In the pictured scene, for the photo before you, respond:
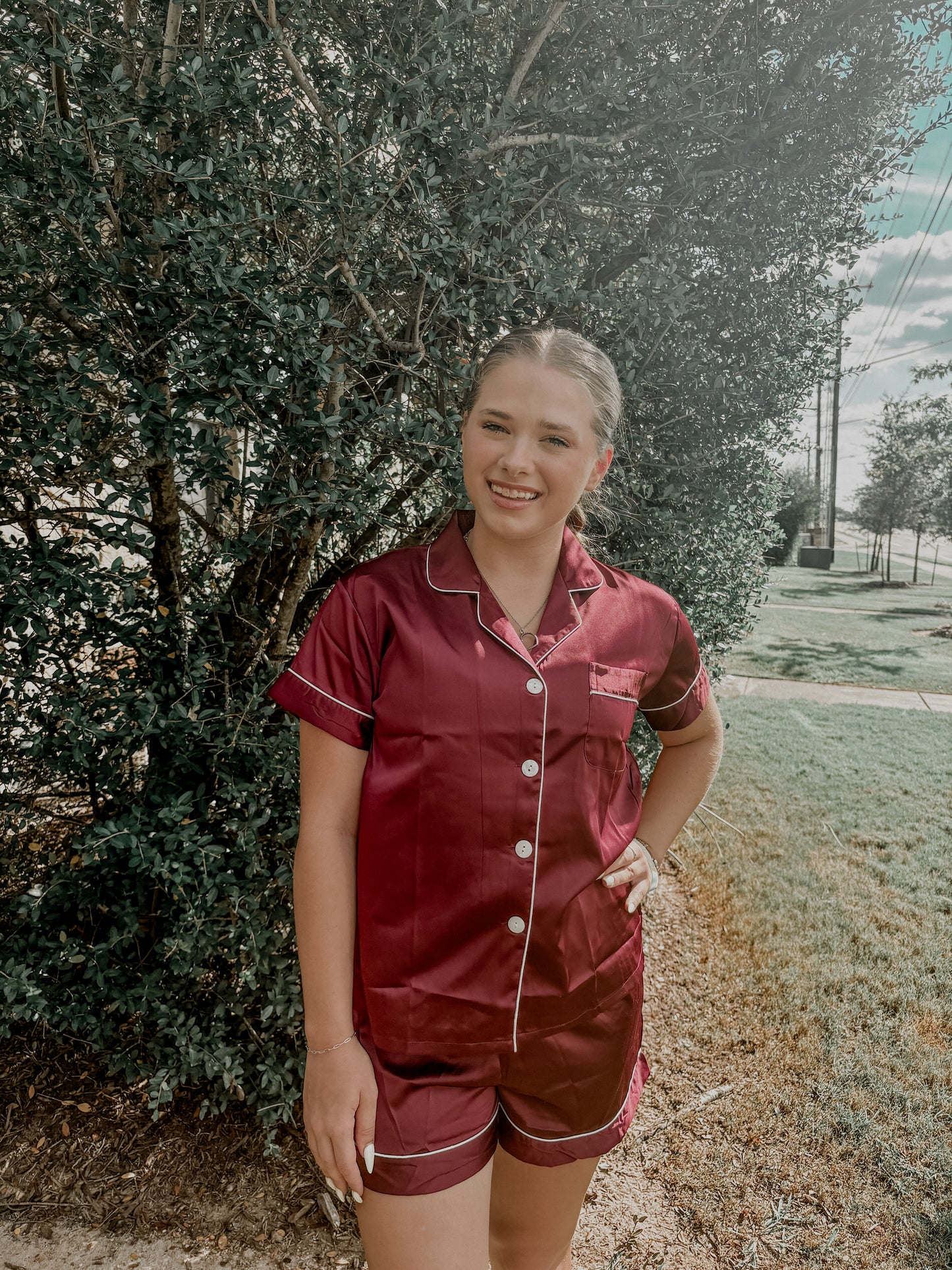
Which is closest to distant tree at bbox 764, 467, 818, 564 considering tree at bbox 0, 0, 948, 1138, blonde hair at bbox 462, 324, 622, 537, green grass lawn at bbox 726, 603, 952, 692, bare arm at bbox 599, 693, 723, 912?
green grass lawn at bbox 726, 603, 952, 692

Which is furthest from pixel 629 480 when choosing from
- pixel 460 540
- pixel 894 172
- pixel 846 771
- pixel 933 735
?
pixel 933 735

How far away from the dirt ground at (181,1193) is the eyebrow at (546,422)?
8.35ft

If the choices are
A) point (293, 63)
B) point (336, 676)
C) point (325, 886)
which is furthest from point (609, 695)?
point (293, 63)

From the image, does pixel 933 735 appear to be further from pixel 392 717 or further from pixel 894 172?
pixel 392 717

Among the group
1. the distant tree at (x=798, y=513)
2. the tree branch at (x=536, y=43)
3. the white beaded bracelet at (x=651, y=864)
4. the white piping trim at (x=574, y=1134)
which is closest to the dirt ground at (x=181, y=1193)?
the white piping trim at (x=574, y=1134)

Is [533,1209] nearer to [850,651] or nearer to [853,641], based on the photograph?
[850,651]

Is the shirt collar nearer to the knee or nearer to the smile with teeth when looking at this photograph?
the smile with teeth

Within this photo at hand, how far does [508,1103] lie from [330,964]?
0.51 metres

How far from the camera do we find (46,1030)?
3000 millimetres

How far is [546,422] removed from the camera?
1560mm

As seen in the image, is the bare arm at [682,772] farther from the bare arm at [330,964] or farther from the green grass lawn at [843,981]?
the green grass lawn at [843,981]

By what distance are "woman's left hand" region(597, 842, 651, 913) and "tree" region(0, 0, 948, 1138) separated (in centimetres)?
111

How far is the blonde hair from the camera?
1.61 m

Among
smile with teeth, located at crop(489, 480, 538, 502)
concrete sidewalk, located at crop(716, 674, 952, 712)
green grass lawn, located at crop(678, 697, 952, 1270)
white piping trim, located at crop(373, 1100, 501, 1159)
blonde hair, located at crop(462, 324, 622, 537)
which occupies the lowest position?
green grass lawn, located at crop(678, 697, 952, 1270)
